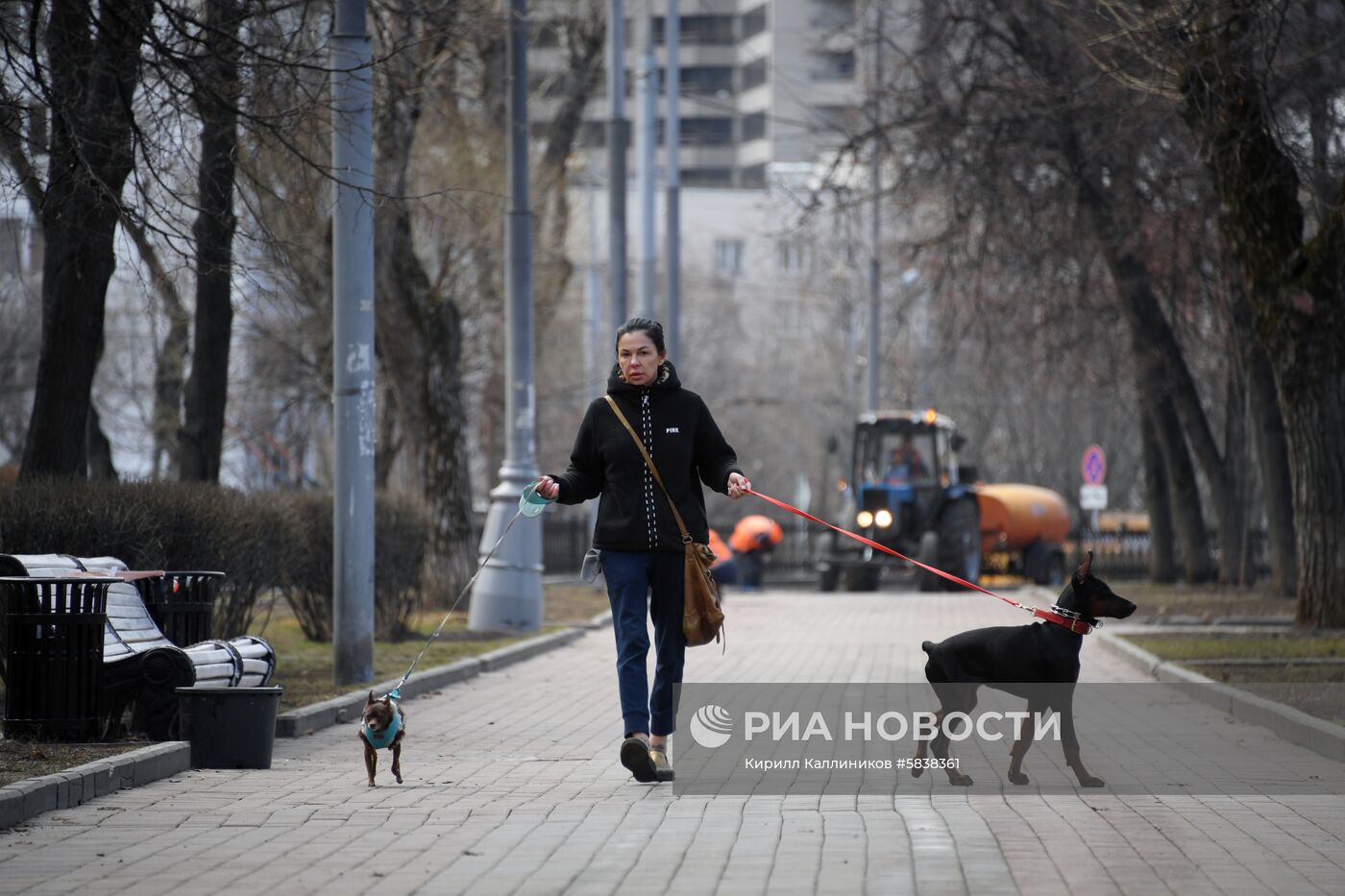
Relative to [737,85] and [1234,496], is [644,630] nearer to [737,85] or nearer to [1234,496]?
[1234,496]

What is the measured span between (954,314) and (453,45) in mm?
8733

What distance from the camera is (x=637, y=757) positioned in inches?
359

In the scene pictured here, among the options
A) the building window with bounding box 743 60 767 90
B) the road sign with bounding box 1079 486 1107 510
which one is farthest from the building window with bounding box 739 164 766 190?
the road sign with bounding box 1079 486 1107 510

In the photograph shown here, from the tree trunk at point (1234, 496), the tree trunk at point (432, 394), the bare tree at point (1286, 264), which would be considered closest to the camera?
the bare tree at point (1286, 264)

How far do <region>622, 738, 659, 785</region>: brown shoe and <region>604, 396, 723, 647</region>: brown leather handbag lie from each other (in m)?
0.51

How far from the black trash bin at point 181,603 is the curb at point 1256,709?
258 inches

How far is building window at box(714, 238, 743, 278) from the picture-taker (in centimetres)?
8112

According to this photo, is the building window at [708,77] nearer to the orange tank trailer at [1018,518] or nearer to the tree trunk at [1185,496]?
the orange tank trailer at [1018,518]

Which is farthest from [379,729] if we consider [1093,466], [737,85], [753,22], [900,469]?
[737,85]

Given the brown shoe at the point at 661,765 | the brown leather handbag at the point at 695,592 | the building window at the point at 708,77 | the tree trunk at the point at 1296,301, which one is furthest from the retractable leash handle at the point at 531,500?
the building window at the point at 708,77

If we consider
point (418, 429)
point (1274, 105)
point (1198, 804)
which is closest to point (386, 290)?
point (418, 429)

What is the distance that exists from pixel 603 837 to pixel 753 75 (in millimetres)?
96988

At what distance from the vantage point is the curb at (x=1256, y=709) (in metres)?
11.1

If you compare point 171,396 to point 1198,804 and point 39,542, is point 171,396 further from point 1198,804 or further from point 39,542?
point 1198,804
